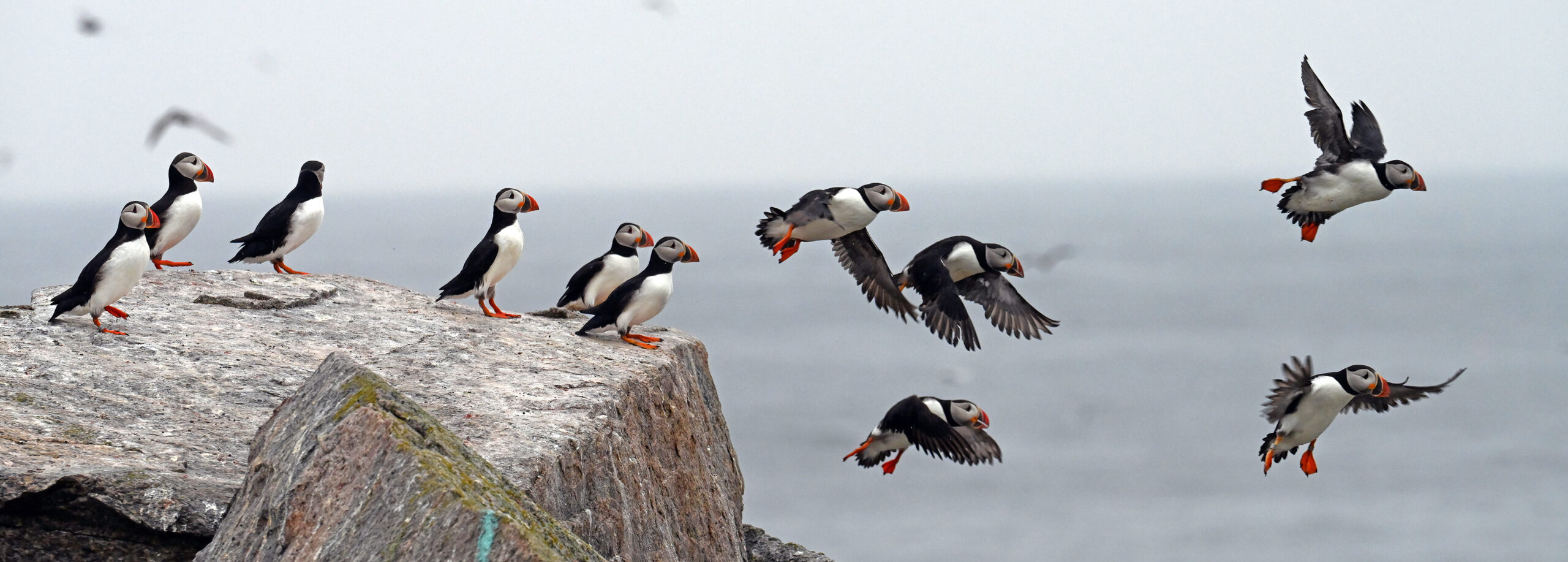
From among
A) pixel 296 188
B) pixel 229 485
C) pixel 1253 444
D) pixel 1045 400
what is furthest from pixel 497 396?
pixel 1253 444

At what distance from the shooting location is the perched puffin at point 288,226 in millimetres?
9984

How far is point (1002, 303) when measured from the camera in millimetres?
10094

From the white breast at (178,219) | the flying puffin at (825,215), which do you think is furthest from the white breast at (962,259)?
the white breast at (178,219)

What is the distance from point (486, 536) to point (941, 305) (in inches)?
239

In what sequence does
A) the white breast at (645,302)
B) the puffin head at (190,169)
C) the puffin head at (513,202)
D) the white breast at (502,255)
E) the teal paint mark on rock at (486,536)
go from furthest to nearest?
the puffin head at (190,169) → the puffin head at (513,202) → the white breast at (502,255) → the white breast at (645,302) → the teal paint mark on rock at (486,536)

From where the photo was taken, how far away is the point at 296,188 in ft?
33.9

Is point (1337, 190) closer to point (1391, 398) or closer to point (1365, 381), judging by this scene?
point (1365, 381)

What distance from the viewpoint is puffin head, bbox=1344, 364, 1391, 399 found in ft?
28.0

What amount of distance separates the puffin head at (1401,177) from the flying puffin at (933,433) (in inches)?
135

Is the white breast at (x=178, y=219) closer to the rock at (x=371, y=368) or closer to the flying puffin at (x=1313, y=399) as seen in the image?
the rock at (x=371, y=368)

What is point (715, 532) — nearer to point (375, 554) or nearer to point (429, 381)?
point (429, 381)

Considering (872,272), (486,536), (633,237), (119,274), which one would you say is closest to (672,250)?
(633,237)

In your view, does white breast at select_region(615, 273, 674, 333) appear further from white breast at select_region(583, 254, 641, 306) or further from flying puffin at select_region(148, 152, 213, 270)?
flying puffin at select_region(148, 152, 213, 270)

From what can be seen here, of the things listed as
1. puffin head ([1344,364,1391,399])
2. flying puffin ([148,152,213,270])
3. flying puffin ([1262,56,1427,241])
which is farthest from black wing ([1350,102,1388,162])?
flying puffin ([148,152,213,270])
